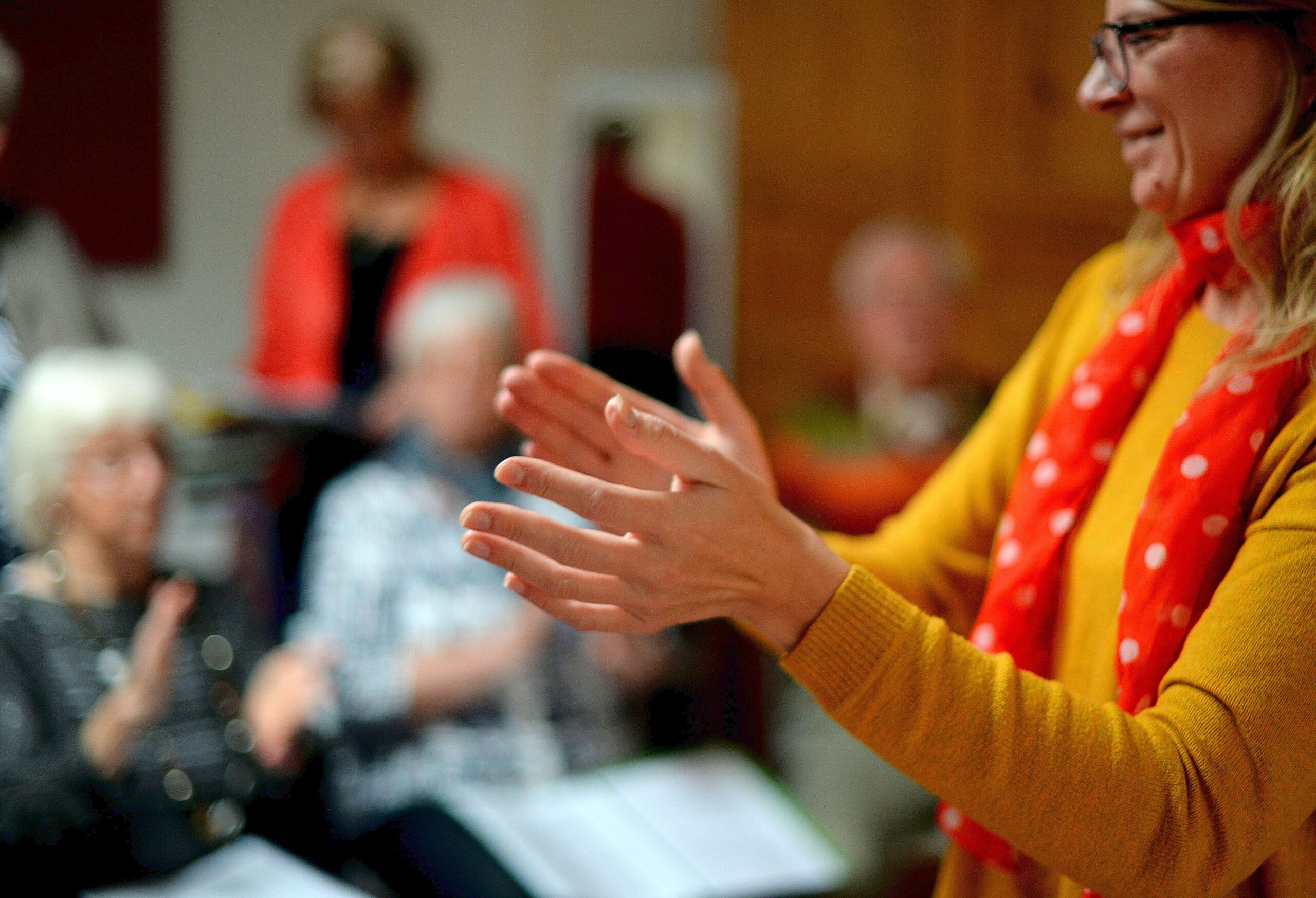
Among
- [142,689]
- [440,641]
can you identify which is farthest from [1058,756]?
[440,641]

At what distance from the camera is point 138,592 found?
1017 mm

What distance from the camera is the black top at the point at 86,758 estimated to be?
911 mm

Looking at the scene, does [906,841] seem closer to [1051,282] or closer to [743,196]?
[1051,282]

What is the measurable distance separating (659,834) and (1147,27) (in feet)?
3.81

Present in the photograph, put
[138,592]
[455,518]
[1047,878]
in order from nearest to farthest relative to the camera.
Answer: [1047,878] < [138,592] < [455,518]

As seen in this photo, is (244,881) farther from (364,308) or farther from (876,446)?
(876,446)

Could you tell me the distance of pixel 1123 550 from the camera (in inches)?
29.2

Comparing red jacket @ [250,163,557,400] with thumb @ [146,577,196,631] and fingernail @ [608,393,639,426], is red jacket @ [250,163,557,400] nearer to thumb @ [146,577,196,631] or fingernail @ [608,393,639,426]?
thumb @ [146,577,196,631]

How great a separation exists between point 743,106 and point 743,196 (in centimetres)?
24

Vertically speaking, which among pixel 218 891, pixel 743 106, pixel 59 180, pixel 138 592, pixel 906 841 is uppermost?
pixel 743 106

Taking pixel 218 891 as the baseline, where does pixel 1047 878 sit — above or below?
above

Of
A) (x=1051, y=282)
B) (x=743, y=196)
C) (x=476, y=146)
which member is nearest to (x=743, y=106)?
(x=743, y=196)

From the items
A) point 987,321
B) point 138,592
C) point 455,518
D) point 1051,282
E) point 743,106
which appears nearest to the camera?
point 138,592

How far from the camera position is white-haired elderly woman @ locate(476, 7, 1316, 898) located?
1.96 ft
